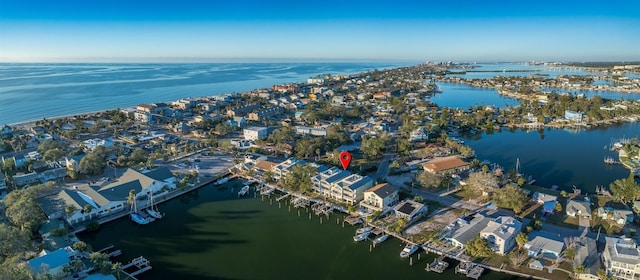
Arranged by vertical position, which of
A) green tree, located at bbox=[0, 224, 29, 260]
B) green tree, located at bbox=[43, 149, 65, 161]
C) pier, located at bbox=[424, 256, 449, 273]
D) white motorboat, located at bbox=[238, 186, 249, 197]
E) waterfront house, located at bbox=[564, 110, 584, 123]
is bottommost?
pier, located at bbox=[424, 256, 449, 273]

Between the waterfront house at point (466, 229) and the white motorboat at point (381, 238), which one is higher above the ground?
the waterfront house at point (466, 229)

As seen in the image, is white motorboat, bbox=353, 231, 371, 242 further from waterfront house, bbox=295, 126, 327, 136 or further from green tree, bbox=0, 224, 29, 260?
waterfront house, bbox=295, 126, 327, 136

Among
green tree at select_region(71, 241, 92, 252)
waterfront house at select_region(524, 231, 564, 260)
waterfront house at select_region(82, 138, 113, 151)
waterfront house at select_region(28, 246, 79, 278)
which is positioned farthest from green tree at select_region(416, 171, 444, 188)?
waterfront house at select_region(82, 138, 113, 151)

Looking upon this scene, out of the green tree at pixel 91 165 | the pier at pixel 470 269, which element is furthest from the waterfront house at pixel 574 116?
the green tree at pixel 91 165

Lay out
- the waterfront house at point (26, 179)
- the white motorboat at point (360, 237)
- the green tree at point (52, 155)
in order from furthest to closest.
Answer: the green tree at point (52, 155) < the waterfront house at point (26, 179) < the white motorboat at point (360, 237)

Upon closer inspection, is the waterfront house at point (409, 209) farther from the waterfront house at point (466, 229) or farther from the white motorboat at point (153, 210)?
the white motorboat at point (153, 210)

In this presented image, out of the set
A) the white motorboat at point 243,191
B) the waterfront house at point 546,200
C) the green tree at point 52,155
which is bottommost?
the white motorboat at point 243,191
